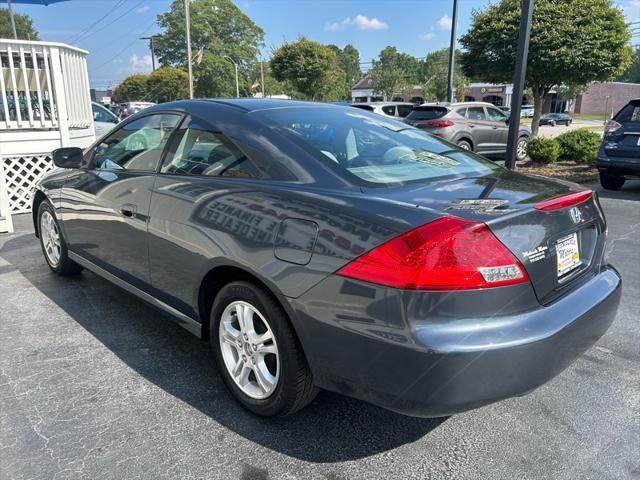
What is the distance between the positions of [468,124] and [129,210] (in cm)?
1067

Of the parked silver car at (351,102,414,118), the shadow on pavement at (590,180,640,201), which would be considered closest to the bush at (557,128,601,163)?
the shadow on pavement at (590,180,640,201)

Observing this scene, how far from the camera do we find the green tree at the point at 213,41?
72.9 m

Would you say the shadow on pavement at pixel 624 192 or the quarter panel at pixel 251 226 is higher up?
the quarter panel at pixel 251 226

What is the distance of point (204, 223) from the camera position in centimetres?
260

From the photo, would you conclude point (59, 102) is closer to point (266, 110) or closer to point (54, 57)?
point (54, 57)

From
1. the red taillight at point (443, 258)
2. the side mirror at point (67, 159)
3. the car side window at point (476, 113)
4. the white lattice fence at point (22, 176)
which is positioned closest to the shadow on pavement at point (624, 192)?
the car side window at point (476, 113)

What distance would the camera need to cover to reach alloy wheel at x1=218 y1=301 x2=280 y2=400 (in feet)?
7.87

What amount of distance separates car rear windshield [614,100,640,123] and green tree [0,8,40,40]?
264 ft

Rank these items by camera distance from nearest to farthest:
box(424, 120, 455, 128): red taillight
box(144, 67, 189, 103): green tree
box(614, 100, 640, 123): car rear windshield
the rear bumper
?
the rear bumper
box(614, 100, 640, 123): car rear windshield
box(424, 120, 455, 128): red taillight
box(144, 67, 189, 103): green tree

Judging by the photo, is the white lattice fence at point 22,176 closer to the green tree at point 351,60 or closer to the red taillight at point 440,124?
the red taillight at point 440,124

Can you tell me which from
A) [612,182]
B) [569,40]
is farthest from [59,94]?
[569,40]

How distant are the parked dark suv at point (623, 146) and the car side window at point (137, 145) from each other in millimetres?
7515

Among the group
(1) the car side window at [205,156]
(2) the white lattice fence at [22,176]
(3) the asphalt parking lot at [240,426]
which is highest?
(1) the car side window at [205,156]

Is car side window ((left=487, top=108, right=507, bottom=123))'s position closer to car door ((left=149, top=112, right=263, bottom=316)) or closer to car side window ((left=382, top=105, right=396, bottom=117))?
car side window ((left=382, top=105, right=396, bottom=117))
